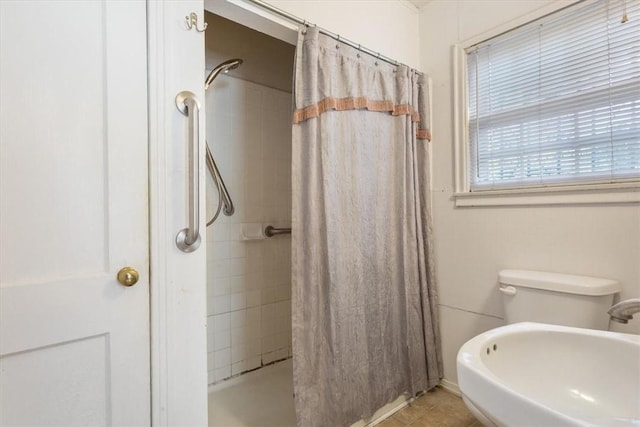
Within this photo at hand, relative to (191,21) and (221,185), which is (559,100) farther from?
(221,185)

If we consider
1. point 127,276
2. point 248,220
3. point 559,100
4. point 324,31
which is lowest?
point 127,276

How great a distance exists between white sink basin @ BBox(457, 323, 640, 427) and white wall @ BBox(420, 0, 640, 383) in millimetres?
470

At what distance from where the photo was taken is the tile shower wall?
199 cm

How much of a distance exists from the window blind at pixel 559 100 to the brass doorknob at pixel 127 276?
1.67 m

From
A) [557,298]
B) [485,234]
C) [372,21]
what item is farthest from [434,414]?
[372,21]

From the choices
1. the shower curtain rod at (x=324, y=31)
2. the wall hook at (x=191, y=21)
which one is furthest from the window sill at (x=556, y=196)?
the wall hook at (x=191, y=21)

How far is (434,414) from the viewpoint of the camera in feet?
5.21

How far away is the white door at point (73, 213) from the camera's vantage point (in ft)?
2.37

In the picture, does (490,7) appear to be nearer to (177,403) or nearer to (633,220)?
(633,220)

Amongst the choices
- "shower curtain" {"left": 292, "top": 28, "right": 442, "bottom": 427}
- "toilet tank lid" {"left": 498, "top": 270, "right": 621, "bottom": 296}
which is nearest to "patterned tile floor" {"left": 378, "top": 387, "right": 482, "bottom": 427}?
"shower curtain" {"left": 292, "top": 28, "right": 442, "bottom": 427}

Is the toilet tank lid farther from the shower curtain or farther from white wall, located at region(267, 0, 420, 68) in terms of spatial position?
white wall, located at region(267, 0, 420, 68)

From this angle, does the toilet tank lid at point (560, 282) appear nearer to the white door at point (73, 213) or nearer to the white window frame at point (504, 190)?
the white window frame at point (504, 190)

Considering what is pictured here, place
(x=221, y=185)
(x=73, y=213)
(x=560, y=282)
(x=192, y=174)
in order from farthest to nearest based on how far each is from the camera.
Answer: (x=221, y=185) < (x=560, y=282) < (x=192, y=174) < (x=73, y=213)

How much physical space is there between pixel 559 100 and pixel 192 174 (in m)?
1.63
